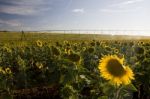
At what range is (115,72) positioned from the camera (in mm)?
3863

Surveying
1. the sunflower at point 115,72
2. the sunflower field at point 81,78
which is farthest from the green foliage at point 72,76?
the sunflower at point 115,72

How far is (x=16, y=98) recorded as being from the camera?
7.23 m

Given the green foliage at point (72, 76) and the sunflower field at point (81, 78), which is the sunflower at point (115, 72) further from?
the green foliage at point (72, 76)

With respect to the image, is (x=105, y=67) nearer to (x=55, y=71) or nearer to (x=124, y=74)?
(x=124, y=74)

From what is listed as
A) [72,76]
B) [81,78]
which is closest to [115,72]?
[81,78]

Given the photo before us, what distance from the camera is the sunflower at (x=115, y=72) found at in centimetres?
378

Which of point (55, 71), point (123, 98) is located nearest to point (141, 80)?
point (123, 98)

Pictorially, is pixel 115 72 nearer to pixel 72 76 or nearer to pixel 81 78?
pixel 81 78

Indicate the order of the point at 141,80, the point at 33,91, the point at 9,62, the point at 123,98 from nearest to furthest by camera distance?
the point at 123,98
the point at 141,80
the point at 33,91
the point at 9,62

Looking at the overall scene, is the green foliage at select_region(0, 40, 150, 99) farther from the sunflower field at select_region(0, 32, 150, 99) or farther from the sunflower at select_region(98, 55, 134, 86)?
the sunflower at select_region(98, 55, 134, 86)

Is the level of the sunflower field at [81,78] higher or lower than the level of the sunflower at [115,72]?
lower

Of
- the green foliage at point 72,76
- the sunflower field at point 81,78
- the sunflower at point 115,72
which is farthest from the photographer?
the green foliage at point 72,76

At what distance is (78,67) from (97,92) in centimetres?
52

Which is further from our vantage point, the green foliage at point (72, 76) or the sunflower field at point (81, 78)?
the green foliage at point (72, 76)
